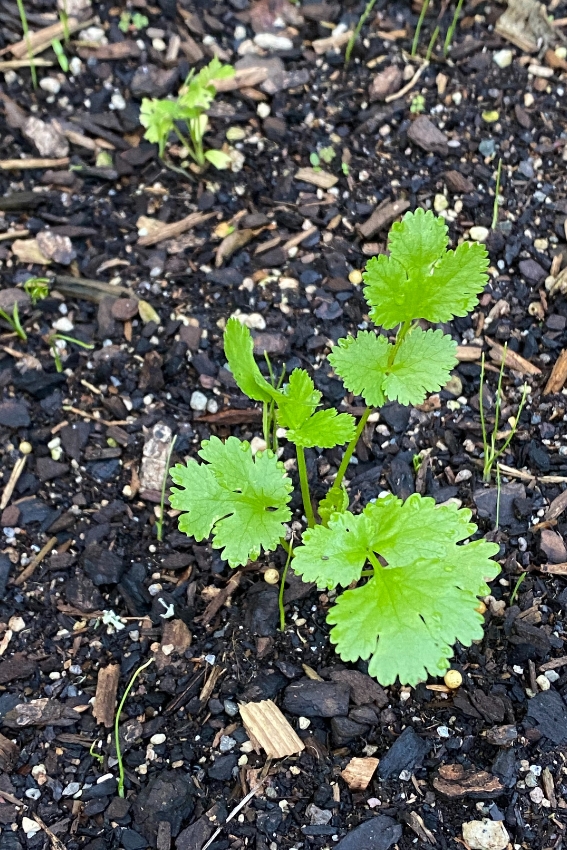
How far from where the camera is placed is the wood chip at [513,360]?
235 centimetres

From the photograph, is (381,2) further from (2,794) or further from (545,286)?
(2,794)

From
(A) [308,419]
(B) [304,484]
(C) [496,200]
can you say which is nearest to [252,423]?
(B) [304,484]

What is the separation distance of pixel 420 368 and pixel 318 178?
1.22 m

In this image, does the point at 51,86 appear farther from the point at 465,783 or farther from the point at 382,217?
the point at 465,783

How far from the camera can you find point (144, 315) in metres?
2.53

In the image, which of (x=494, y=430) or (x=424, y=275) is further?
(x=494, y=430)

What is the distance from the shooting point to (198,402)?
7.82 ft

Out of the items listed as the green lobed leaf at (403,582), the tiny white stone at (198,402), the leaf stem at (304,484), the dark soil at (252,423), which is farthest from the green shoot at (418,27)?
the green lobed leaf at (403,582)

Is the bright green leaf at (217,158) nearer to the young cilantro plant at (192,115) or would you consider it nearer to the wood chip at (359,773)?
the young cilantro plant at (192,115)

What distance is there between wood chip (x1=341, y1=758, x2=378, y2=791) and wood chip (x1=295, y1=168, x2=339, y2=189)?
1.81 meters

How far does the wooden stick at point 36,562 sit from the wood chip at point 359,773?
3.13 feet

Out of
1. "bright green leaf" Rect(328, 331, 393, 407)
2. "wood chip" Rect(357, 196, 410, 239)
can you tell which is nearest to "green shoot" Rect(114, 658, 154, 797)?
"bright green leaf" Rect(328, 331, 393, 407)

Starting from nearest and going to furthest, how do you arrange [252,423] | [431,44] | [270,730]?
[270,730], [252,423], [431,44]

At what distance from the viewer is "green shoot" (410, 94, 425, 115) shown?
284cm
